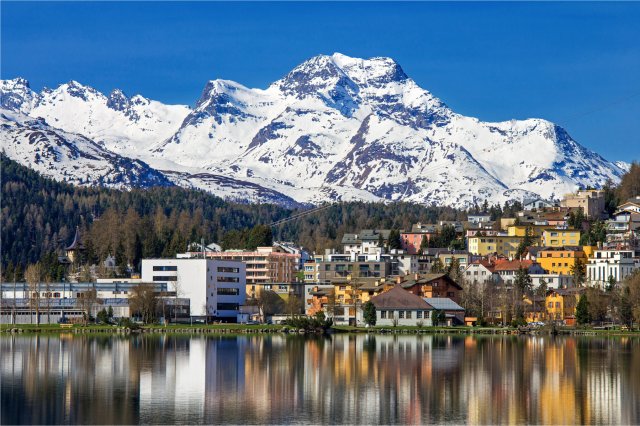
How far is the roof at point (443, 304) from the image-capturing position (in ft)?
409

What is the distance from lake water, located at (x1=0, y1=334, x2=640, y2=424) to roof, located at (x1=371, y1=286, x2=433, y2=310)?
1130 inches

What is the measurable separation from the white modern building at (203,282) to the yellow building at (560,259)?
4388cm

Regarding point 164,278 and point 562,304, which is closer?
point 562,304

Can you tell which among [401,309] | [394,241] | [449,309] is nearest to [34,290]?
[401,309]

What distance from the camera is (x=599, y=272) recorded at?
153625 mm

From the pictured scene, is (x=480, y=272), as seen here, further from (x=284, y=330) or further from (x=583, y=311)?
(x=284, y=330)

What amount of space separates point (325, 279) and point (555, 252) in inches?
1173

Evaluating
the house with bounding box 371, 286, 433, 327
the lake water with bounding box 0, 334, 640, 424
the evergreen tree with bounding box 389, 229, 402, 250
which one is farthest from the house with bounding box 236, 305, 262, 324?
the evergreen tree with bounding box 389, 229, 402, 250

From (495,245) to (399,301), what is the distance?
6919cm

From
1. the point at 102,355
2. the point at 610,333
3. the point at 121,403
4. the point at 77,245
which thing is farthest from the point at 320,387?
the point at 77,245

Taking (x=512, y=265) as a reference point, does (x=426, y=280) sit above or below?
below

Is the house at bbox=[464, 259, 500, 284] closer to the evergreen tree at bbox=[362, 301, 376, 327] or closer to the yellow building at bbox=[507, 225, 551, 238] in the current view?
the yellow building at bbox=[507, 225, 551, 238]

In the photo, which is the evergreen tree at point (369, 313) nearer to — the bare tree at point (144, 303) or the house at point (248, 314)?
the house at point (248, 314)

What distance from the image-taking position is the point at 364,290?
140625 millimetres
